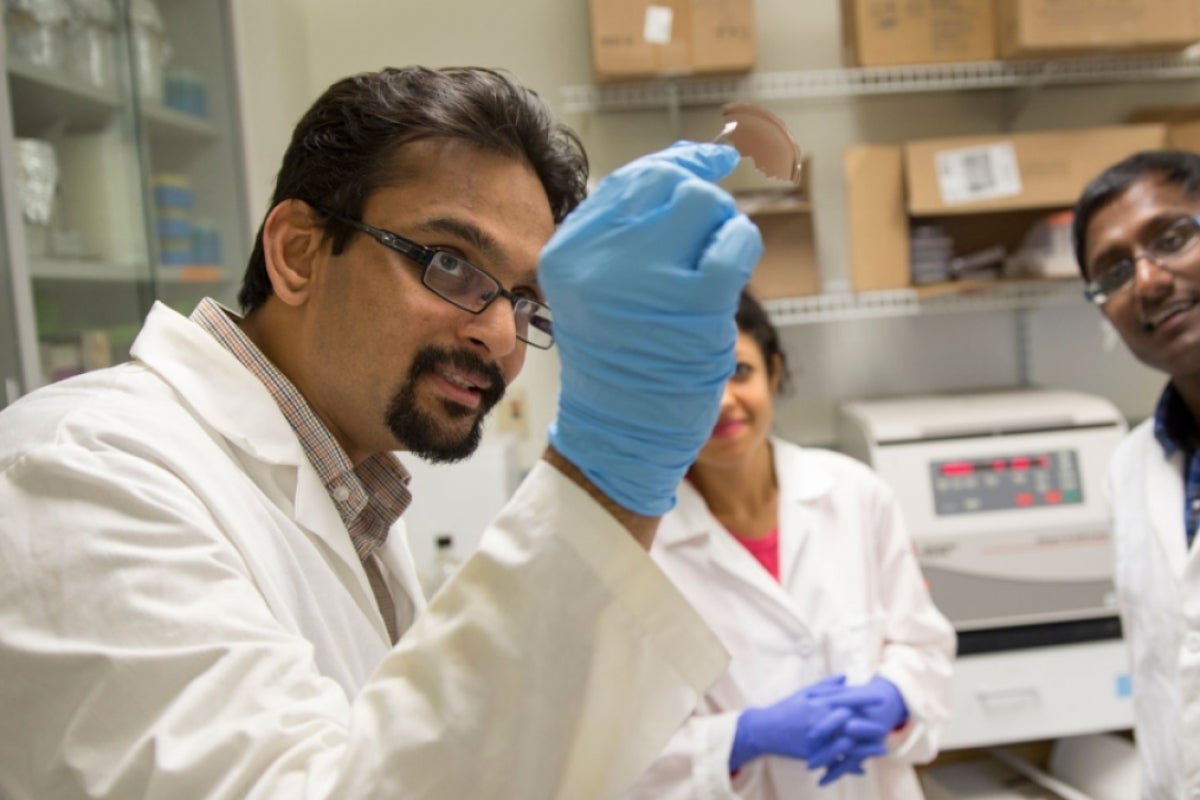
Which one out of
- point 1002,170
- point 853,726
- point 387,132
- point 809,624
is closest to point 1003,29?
point 1002,170

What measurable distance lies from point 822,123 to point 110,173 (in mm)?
1743

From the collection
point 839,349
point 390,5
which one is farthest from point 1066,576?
point 390,5

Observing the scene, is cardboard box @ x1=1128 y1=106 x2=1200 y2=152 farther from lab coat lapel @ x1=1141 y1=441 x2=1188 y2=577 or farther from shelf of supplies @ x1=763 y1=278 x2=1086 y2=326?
lab coat lapel @ x1=1141 y1=441 x2=1188 y2=577

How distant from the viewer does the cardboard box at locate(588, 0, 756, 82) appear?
196 centimetres

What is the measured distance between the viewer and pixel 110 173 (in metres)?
1.75

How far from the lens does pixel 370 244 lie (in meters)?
0.82

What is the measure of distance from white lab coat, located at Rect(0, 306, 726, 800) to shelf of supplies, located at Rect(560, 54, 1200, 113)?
69.3 inches

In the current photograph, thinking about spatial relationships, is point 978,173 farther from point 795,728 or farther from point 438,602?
point 438,602

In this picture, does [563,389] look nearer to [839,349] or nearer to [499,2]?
[839,349]

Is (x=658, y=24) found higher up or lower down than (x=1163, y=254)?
higher up

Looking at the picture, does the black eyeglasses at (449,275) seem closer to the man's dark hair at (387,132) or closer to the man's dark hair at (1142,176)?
the man's dark hair at (387,132)

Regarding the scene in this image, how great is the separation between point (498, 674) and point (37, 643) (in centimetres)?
29

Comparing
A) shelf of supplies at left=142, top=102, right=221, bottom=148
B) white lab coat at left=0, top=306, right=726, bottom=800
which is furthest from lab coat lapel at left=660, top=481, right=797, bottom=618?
shelf of supplies at left=142, top=102, right=221, bottom=148

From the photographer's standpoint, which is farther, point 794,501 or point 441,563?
point 441,563
